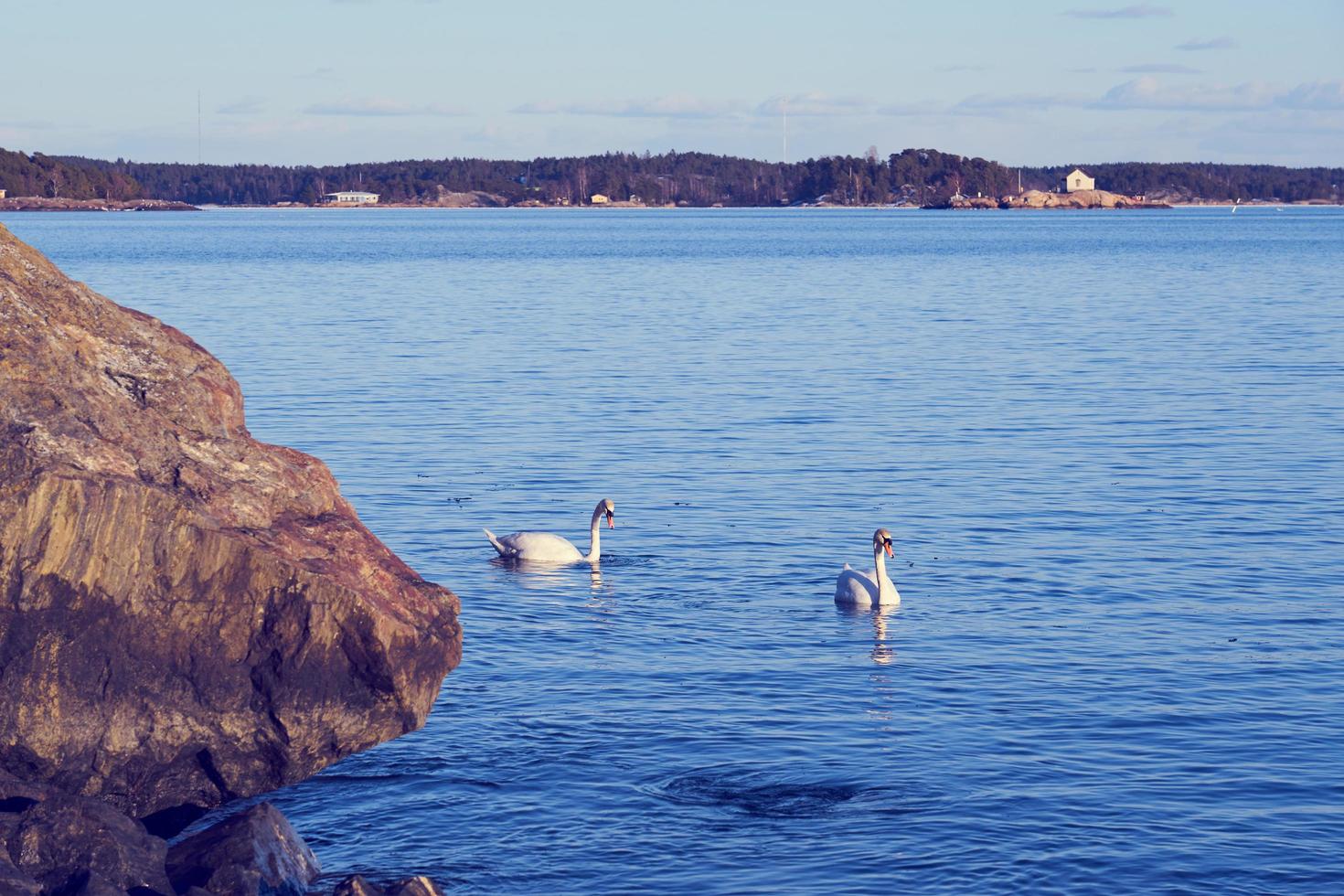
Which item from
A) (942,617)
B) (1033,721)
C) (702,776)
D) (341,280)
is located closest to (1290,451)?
(942,617)

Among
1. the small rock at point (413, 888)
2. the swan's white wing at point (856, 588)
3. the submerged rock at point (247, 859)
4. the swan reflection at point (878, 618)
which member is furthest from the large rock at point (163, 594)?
the swan's white wing at point (856, 588)

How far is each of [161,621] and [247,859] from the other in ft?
7.91

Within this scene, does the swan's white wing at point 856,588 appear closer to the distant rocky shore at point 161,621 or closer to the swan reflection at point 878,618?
Result: the swan reflection at point 878,618

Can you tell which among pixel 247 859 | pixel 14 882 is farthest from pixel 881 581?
pixel 14 882

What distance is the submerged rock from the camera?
11023 millimetres

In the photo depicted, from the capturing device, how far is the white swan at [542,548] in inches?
896

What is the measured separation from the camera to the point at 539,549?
74.7 ft

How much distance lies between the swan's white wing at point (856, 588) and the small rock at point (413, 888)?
33.1 feet

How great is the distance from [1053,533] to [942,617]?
16.8 ft

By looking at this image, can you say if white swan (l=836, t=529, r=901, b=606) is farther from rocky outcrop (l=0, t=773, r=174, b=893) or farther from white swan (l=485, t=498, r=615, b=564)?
rocky outcrop (l=0, t=773, r=174, b=893)

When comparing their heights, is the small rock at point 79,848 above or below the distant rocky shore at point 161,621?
below

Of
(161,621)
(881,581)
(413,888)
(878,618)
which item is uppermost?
(161,621)

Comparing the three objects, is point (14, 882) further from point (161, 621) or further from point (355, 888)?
point (161, 621)

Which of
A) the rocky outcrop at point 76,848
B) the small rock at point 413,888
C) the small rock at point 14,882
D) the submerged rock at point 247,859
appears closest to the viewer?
the small rock at point 14,882
